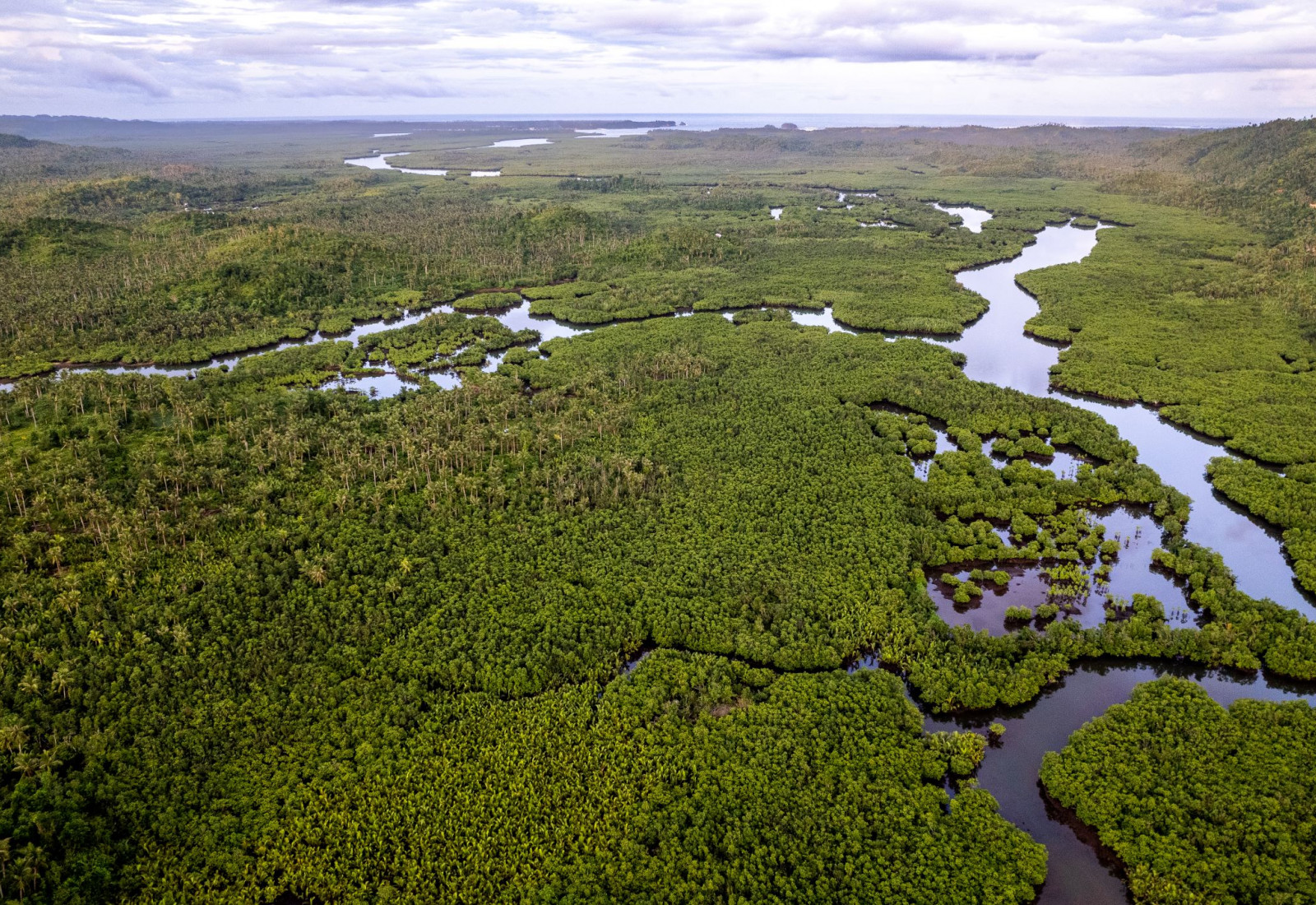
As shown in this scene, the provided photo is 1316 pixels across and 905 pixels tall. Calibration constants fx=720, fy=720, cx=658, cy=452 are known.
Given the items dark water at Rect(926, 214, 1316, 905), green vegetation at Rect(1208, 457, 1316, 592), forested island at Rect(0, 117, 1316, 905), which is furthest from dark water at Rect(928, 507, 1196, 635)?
green vegetation at Rect(1208, 457, 1316, 592)

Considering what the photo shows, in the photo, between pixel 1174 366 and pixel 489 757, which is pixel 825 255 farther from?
pixel 489 757

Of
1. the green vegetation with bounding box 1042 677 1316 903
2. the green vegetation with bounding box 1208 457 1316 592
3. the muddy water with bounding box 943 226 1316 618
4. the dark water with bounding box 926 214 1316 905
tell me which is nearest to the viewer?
the green vegetation with bounding box 1042 677 1316 903

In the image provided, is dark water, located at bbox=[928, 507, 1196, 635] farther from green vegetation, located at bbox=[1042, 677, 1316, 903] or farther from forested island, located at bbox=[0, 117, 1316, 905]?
green vegetation, located at bbox=[1042, 677, 1316, 903]

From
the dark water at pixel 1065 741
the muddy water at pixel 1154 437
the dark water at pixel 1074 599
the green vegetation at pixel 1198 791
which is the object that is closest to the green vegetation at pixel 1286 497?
the muddy water at pixel 1154 437

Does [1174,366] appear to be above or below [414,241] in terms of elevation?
below

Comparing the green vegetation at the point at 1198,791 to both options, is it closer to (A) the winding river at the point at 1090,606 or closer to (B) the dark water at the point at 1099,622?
(B) the dark water at the point at 1099,622

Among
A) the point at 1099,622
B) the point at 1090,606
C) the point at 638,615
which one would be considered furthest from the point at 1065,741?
the point at 638,615

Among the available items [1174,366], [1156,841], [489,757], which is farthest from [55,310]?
[1174,366]
